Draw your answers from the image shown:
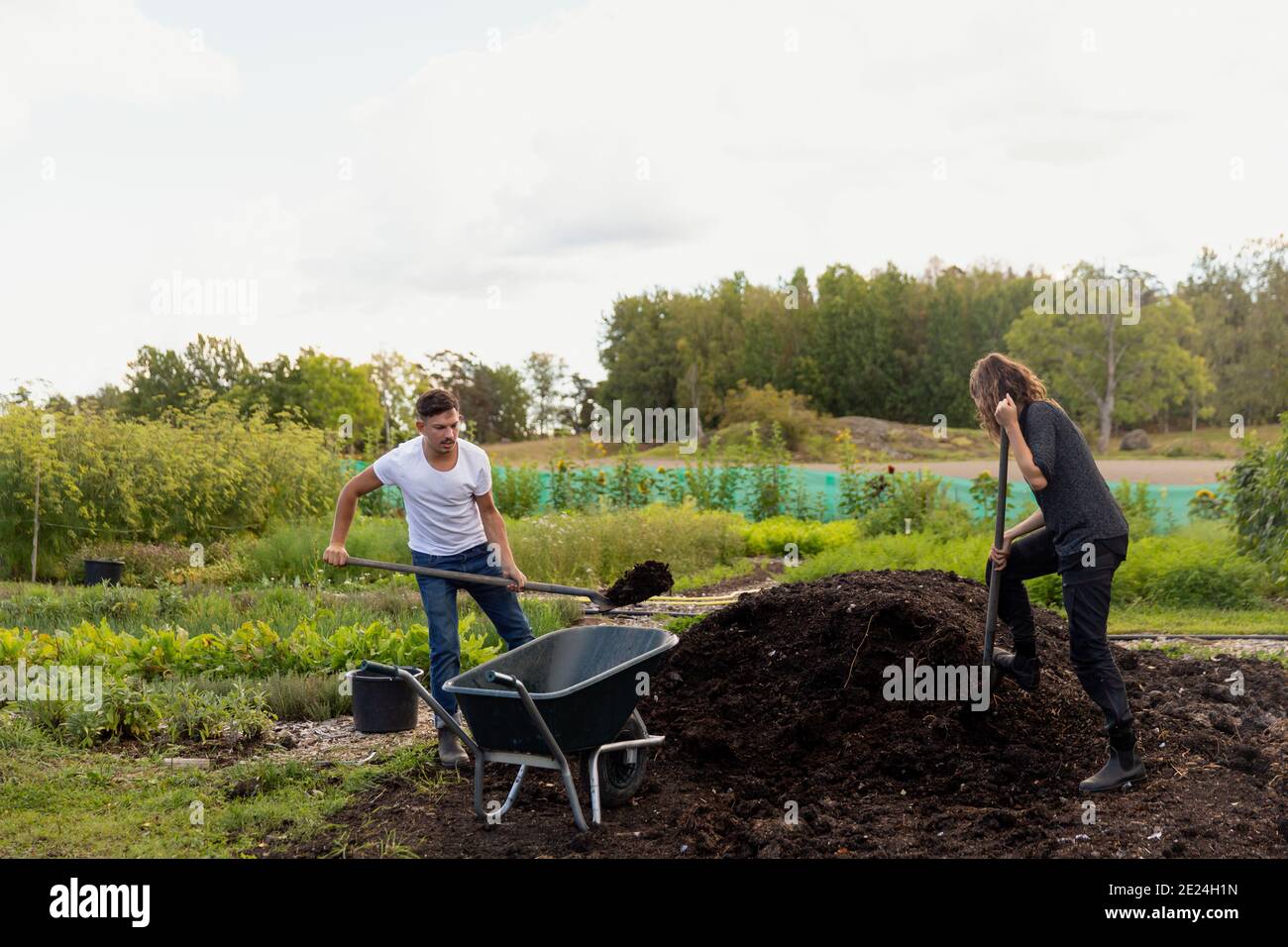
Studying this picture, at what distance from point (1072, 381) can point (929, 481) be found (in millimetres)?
30050

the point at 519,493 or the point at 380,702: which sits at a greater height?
the point at 519,493

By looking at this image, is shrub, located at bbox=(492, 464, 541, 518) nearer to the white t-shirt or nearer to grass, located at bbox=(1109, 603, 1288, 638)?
grass, located at bbox=(1109, 603, 1288, 638)

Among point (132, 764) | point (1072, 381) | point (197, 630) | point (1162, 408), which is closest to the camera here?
point (132, 764)

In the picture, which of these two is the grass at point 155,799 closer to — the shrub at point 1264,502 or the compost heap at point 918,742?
the compost heap at point 918,742

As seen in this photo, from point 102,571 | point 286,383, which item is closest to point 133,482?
point 102,571

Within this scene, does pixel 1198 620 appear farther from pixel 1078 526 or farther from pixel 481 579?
pixel 481 579

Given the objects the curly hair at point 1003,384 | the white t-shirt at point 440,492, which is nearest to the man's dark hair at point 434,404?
the white t-shirt at point 440,492

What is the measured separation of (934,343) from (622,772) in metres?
41.9

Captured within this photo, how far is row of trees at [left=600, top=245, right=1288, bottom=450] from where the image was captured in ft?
130

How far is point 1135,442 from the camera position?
1534 inches

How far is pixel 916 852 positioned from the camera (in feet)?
A: 11.6

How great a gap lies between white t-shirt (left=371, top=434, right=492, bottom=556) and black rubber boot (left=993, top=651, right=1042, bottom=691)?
214 centimetres
